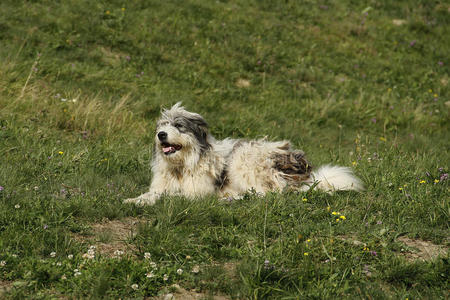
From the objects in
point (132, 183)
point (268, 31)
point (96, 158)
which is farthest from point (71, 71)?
point (268, 31)

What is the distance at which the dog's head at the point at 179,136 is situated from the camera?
5.74 m

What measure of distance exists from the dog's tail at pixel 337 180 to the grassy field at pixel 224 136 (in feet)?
0.60

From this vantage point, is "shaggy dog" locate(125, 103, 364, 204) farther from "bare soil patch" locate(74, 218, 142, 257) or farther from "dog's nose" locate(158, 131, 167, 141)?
"bare soil patch" locate(74, 218, 142, 257)

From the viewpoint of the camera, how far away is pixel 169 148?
5793 millimetres

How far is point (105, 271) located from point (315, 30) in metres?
12.4

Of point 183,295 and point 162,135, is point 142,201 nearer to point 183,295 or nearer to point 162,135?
point 162,135

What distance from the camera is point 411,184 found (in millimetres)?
5578

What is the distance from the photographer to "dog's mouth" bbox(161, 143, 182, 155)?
19.0ft

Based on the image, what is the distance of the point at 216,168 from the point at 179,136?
0.71 m

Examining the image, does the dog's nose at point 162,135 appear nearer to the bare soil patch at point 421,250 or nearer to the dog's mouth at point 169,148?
the dog's mouth at point 169,148

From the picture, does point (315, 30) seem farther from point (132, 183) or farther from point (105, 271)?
point (105, 271)

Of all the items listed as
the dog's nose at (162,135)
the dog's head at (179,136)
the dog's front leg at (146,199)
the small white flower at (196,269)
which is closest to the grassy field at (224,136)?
the small white flower at (196,269)

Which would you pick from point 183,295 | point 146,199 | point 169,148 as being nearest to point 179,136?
Answer: point 169,148

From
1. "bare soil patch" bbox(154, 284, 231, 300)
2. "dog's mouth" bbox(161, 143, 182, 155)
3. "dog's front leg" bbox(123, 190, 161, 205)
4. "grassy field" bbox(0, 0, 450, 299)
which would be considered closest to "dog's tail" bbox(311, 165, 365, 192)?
"grassy field" bbox(0, 0, 450, 299)
